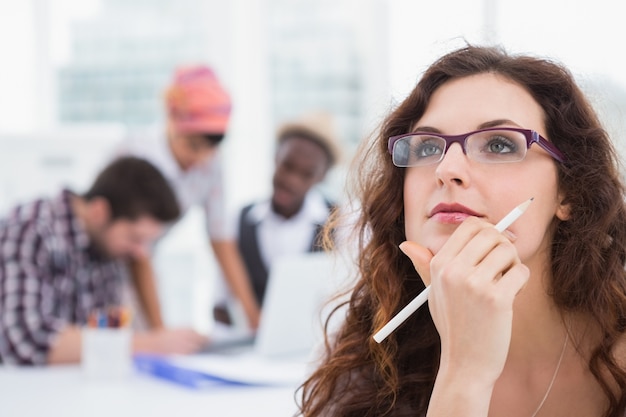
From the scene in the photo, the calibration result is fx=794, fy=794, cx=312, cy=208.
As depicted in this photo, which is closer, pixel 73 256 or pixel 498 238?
pixel 498 238

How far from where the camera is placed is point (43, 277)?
2.57 metres

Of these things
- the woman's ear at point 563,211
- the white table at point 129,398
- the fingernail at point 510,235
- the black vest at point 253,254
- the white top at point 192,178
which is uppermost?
the woman's ear at point 563,211

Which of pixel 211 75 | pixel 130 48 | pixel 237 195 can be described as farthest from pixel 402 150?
pixel 130 48

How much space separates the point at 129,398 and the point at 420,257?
3.52 feet

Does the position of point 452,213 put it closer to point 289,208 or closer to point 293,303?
point 293,303

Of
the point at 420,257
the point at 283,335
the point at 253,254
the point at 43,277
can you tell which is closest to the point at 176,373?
the point at 283,335

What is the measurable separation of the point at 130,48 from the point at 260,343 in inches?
121

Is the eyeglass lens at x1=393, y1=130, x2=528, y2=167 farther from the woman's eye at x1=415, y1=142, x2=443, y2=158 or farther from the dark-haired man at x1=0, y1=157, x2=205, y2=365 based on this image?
the dark-haired man at x1=0, y1=157, x2=205, y2=365

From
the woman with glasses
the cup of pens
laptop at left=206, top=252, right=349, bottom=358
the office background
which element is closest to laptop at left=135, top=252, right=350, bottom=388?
laptop at left=206, top=252, right=349, bottom=358

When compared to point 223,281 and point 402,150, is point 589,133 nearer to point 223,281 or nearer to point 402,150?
point 402,150

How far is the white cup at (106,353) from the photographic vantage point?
2240 millimetres

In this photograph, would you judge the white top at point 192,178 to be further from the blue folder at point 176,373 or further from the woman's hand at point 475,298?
the woman's hand at point 475,298

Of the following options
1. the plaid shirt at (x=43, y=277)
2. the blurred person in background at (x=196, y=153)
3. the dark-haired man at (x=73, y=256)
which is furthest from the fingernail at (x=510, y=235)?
the blurred person in background at (x=196, y=153)

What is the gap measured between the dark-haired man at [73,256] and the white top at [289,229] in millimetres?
941
